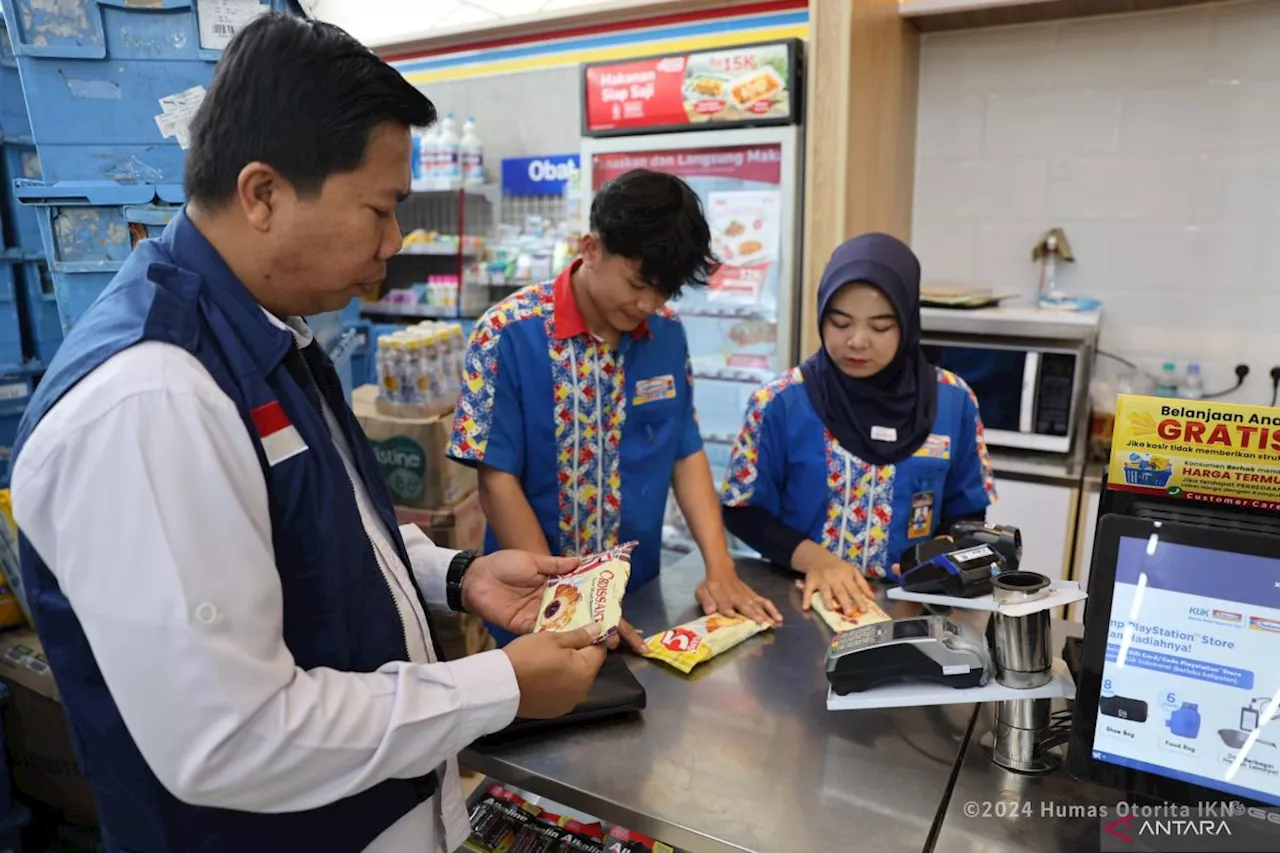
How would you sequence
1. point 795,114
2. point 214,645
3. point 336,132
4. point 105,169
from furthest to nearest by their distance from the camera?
point 795,114 → point 105,169 → point 336,132 → point 214,645

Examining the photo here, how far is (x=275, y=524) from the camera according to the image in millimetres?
951

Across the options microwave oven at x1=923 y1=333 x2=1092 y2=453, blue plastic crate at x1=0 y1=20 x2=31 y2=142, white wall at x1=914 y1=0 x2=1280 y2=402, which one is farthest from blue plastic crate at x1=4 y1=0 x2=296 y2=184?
white wall at x1=914 y1=0 x2=1280 y2=402

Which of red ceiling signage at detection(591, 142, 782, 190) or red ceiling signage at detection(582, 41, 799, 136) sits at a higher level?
red ceiling signage at detection(582, 41, 799, 136)

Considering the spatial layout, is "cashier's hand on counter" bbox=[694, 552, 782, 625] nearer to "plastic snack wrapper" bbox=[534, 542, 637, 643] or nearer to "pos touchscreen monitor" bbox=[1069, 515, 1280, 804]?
"plastic snack wrapper" bbox=[534, 542, 637, 643]

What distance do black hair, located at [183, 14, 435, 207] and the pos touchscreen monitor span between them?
3.35 feet

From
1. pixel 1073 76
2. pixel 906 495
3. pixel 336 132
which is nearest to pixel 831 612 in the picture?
pixel 906 495

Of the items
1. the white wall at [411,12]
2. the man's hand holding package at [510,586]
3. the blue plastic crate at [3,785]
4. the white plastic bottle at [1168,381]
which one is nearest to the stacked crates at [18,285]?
the blue plastic crate at [3,785]

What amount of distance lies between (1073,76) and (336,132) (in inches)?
138

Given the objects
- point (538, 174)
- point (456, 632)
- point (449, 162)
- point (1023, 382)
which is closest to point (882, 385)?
point (1023, 382)

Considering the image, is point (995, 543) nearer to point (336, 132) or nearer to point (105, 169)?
point (336, 132)

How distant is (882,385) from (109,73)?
2.14 meters

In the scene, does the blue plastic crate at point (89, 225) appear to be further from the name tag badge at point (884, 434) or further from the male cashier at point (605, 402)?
the name tag badge at point (884, 434)

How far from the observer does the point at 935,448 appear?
1.95m

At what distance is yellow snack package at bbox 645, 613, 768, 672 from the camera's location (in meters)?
1.51
